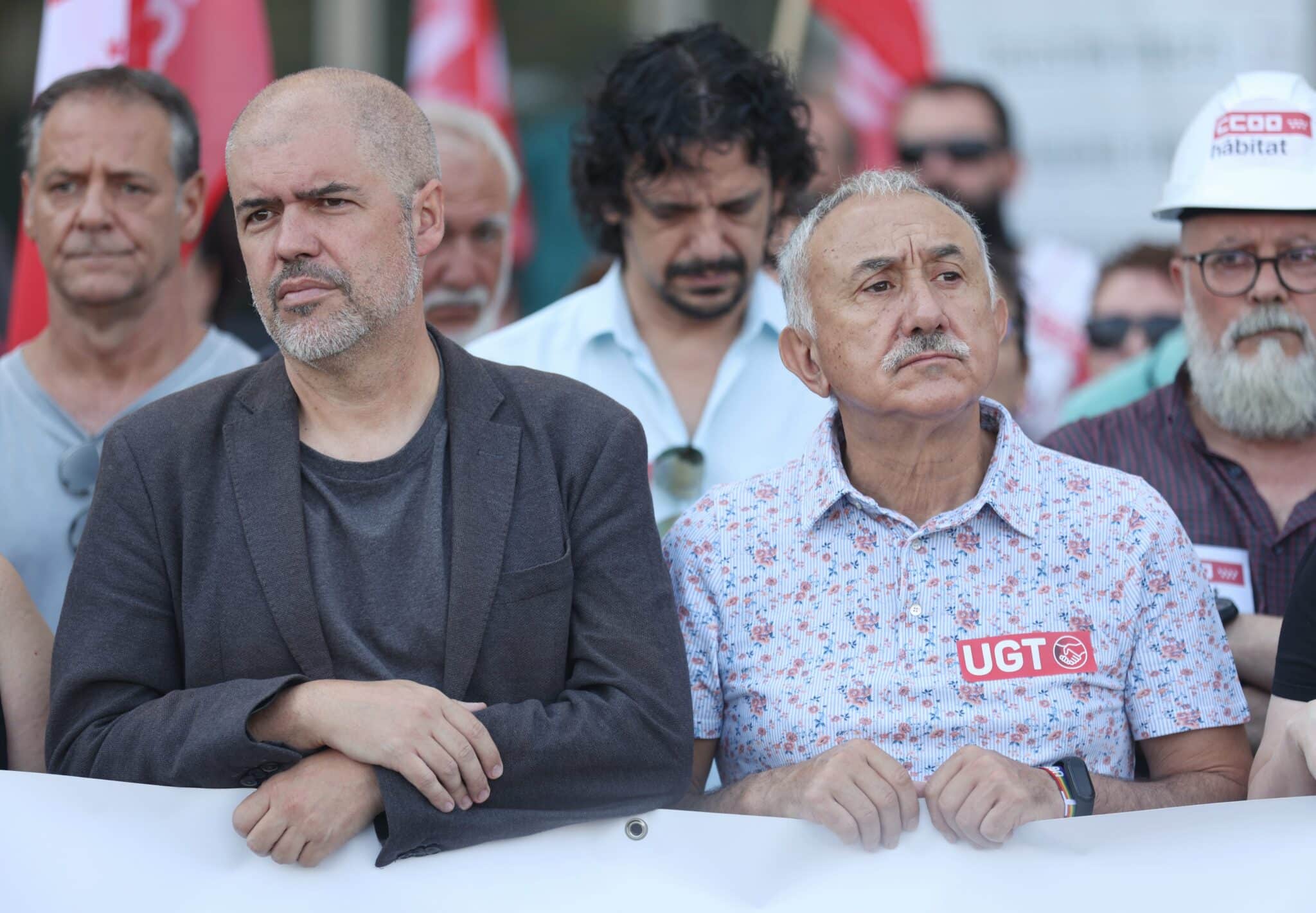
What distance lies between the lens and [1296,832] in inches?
101

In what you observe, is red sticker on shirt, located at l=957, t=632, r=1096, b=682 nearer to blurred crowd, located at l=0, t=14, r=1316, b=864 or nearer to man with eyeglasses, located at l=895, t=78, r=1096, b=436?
blurred crowd, located at l=0, t=14, r=1316, b=864

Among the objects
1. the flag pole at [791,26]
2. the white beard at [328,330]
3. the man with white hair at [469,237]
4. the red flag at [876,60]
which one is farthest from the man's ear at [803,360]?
the red flag at [876,60]

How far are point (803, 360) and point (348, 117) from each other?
98 cm

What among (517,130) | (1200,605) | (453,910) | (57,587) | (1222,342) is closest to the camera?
(453,910)

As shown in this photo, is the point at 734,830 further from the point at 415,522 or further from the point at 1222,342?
the point at 1222,342

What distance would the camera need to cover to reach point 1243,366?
3.75m

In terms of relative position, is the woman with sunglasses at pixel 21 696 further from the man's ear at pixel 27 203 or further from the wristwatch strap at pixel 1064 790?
the wristwatch strap at pixel 1064 790

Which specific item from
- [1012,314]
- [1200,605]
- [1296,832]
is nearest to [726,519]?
[1200,605]

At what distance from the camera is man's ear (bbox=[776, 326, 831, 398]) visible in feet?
10.3

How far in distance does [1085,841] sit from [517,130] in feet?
22.5

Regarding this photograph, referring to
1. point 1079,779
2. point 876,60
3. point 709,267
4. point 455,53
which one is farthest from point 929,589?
point 876,60

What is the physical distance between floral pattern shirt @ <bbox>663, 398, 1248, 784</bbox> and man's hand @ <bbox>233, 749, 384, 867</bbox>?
687 millimetres

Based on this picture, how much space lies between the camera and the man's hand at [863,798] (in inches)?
101

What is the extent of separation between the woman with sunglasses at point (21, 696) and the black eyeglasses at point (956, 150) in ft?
14.0
